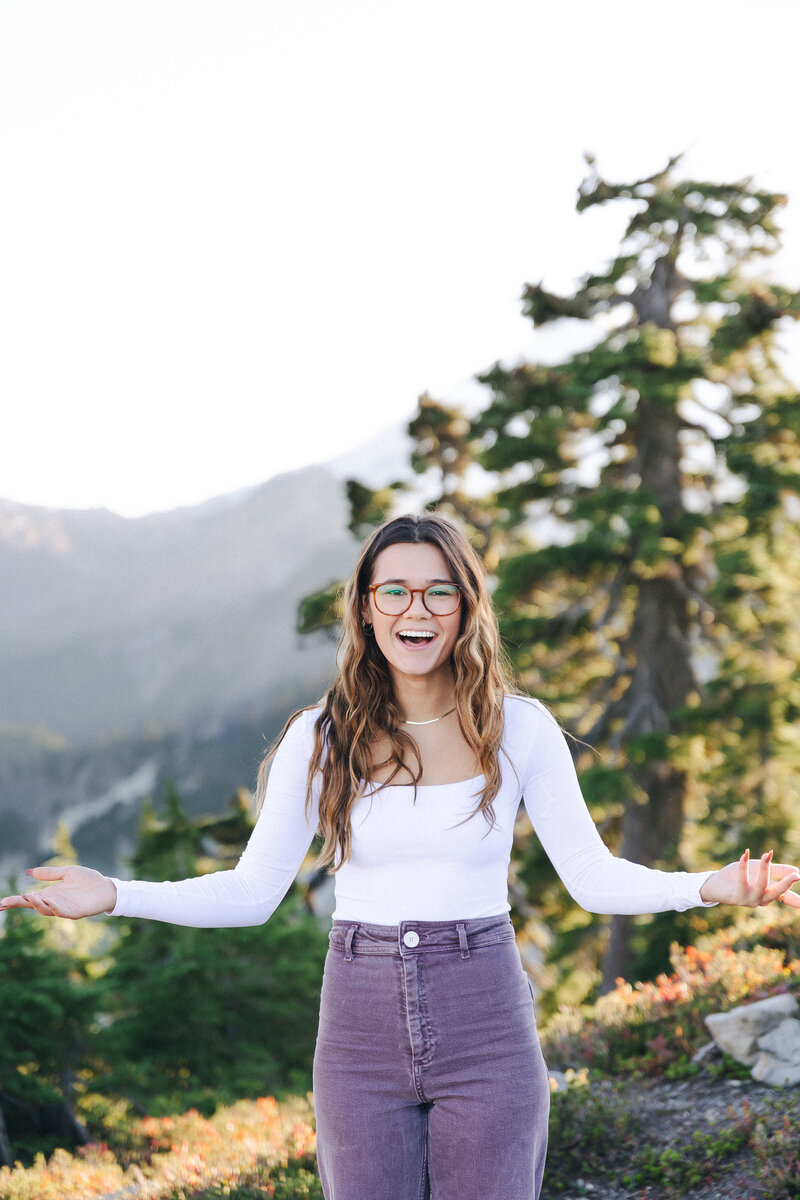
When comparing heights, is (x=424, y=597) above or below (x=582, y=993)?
above

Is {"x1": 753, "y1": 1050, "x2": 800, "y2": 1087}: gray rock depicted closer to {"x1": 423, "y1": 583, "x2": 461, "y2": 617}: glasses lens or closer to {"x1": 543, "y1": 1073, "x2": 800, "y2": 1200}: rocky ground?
{"x1": 543, "y1": 1073, "x2": 800, "y2": 1200}: rocky ground

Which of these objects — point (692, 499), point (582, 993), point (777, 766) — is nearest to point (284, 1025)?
point (582, 993)

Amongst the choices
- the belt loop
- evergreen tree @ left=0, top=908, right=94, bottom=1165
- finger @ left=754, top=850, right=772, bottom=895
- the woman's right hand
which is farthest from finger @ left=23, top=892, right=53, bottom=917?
evergreen tree @ left=0, top=908, right=94, bottom=1165

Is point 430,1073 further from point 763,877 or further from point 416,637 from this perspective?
point 416,637

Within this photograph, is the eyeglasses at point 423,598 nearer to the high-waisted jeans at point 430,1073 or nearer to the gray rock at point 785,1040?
the high-waisted jeans at point 430,1073

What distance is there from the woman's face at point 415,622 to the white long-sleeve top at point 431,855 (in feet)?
0.69

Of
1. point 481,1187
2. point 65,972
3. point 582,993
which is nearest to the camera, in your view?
point 481,1187

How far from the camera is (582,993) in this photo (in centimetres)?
1493

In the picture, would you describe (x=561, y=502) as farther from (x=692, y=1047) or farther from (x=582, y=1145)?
(x=582, y=1145)

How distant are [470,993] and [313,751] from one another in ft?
2.07

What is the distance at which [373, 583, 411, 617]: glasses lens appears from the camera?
241 cm

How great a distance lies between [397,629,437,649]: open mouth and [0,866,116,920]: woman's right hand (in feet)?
2.78

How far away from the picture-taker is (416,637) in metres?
2.40

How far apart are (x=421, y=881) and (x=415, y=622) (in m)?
0.58
